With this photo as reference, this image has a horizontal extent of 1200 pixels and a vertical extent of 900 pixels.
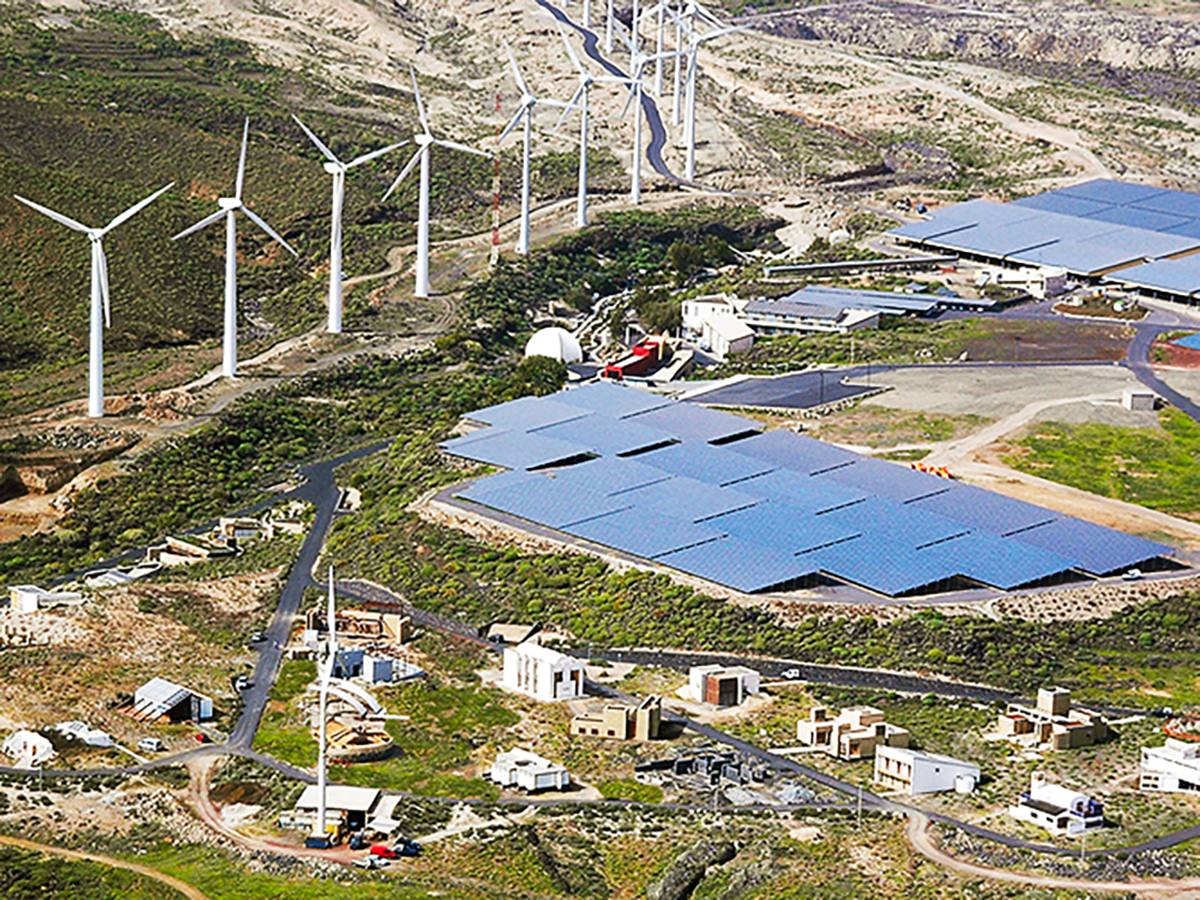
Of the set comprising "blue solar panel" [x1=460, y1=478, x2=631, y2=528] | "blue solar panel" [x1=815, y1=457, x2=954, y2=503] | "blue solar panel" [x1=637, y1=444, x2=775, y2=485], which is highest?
"blue solar panel" [x1=815, y1=457, x2=954, y2=503]

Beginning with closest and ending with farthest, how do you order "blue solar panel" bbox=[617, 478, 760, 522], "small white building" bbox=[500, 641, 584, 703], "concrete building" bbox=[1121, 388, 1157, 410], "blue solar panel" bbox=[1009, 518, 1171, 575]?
"small white building" bbox=[500, 641, 584, 703] → "blue solar panel" bbox=[1009, 518, 1171, 575] → "blue solar panel" bbox=[617, 478, 760, 522] → "concrete building" bbox=[1121, 388, 1157, 410]

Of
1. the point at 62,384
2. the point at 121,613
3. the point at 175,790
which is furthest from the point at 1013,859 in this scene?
the point at 62,384

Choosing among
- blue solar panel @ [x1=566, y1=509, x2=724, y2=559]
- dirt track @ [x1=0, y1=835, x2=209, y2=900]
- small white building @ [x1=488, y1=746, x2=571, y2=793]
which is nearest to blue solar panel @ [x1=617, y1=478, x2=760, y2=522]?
blue solar panel @ [x1=566, y1=509, x2=724, y2=559]

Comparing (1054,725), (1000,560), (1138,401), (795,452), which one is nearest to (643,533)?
(795,452)

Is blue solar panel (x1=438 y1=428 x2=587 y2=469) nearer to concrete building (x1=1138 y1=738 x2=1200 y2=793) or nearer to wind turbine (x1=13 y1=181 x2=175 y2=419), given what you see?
wind turbine (x1=13 y1=181 x2=175 y2=419)

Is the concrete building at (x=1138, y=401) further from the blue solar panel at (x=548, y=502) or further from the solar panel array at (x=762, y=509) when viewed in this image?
the blue solar panel at (x=548, y=502)

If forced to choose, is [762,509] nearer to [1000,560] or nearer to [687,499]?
[687,499]
